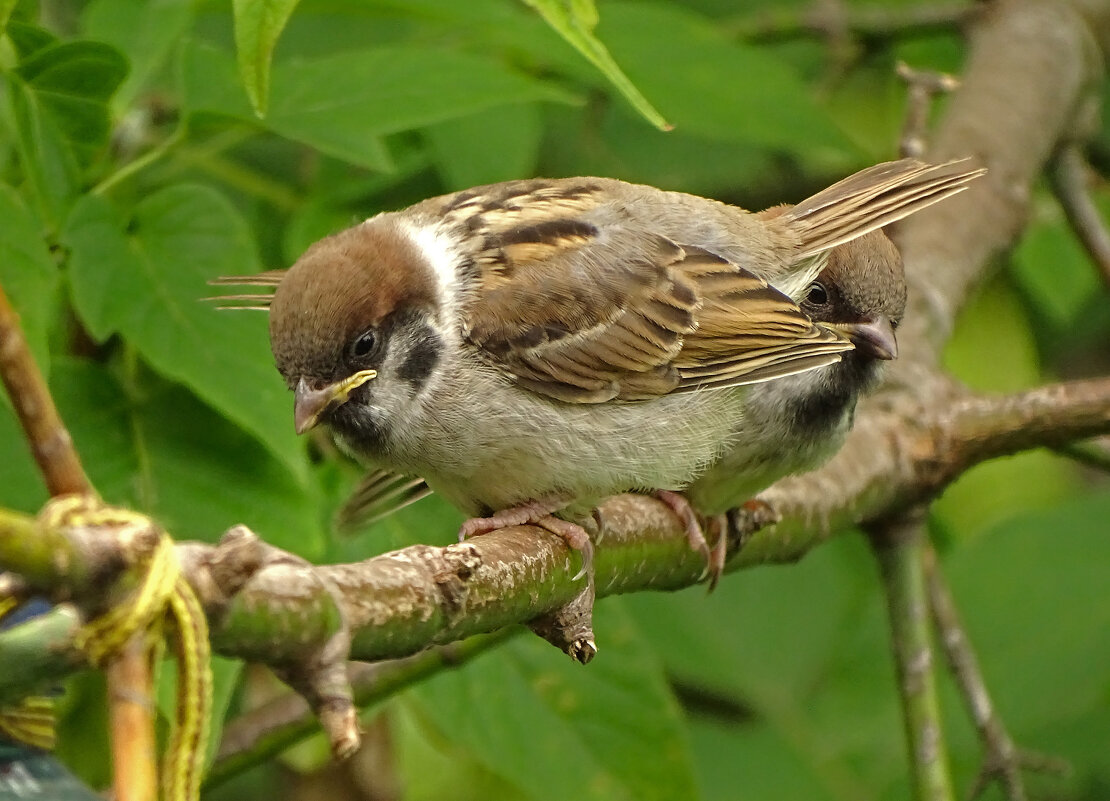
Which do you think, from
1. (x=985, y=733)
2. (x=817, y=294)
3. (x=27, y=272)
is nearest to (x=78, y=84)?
(x=27, y=272)

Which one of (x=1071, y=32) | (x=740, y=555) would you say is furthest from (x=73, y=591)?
(x=1071, y=32)

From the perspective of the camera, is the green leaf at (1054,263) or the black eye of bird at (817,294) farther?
the green leaf at (1054,263)

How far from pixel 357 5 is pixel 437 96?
1.39 ft

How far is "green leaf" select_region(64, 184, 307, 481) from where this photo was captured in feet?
7.00

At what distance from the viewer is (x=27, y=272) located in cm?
201

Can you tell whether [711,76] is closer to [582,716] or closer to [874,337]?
[874,337]

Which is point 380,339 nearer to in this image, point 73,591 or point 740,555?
point 740,555

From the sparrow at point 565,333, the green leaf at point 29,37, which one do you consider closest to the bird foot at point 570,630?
the sparrow at point 565,333

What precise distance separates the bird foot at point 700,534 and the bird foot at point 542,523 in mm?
279

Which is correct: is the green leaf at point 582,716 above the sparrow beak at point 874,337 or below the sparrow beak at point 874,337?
below

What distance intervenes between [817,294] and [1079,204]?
4.00ft

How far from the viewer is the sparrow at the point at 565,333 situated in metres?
2.35

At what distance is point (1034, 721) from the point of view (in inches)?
141

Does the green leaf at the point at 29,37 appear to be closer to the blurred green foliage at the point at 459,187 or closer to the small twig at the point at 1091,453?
the blurred green foliage at the point at 459,187
